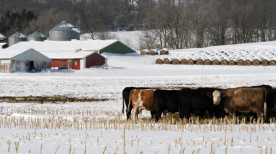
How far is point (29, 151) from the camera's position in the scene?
26.8 feet

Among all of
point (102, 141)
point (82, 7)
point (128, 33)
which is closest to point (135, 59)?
point (102, 141)

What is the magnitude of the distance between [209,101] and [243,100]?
1.00m


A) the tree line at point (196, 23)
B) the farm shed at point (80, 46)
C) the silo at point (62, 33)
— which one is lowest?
the farm shed at point (80, 46)

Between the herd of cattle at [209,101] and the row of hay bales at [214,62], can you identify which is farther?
the row of hay bales at [214,62]

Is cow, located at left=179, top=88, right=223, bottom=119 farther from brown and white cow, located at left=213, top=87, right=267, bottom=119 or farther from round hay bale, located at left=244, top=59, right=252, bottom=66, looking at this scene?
round hay bale, located at left=244, top=59, right=252, bottom=66

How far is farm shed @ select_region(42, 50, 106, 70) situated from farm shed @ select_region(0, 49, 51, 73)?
2706mm

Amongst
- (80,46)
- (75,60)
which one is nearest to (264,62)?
(75,60)

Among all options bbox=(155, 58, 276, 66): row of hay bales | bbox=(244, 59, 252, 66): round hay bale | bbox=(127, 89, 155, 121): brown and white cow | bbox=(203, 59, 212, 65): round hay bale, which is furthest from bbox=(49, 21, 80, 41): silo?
bbox=(127, 89, 155, 121): brown and white cow

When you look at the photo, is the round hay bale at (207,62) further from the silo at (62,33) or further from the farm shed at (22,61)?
the silo at (62,33)

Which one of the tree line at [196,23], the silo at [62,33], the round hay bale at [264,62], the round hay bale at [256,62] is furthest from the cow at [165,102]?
the tree line at [196,23]

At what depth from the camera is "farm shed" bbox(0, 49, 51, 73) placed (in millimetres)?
53969

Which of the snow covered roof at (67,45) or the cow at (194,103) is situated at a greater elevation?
the snow covered roof at (67,45)

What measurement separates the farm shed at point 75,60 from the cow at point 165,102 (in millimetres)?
44775

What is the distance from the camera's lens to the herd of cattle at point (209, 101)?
14.3m
